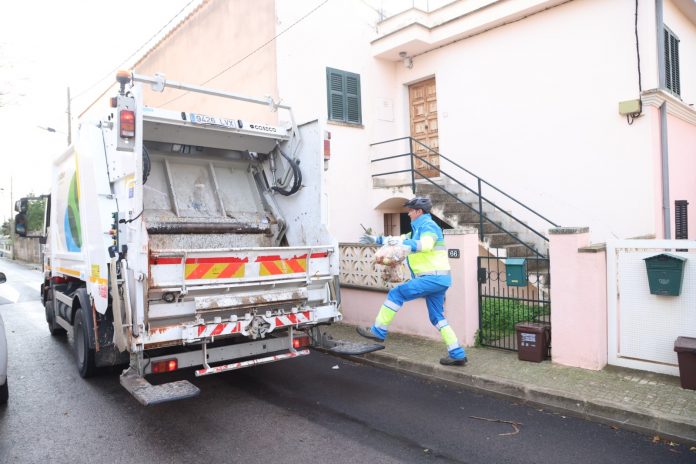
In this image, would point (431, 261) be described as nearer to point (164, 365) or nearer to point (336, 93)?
point (164, 365)

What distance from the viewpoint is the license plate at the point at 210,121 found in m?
5.09

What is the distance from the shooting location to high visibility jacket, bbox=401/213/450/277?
5.10 meters

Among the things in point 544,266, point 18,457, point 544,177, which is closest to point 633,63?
point 544,177

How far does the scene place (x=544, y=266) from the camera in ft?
26.3

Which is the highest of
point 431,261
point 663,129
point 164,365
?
point 663,129

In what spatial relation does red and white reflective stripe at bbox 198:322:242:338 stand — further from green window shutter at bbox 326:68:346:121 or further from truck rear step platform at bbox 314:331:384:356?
green window shutter at bbox 326:68:346:121

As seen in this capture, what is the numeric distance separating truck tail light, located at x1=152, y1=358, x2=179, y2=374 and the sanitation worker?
1906mm

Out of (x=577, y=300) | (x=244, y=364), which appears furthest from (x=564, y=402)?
(x=244, y=364)

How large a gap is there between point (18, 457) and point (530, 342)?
4639mm

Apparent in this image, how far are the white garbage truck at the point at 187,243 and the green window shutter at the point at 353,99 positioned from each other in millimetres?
4341

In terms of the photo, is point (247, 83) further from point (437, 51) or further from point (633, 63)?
point (633, 63)

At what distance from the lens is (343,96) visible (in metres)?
10.1

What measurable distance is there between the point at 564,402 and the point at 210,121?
13.7ft

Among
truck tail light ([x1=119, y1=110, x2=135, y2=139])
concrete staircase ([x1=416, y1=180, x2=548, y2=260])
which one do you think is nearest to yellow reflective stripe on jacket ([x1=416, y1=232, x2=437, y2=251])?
truck tail light ([x1=119, y1=110, x2=135, y2=139])
